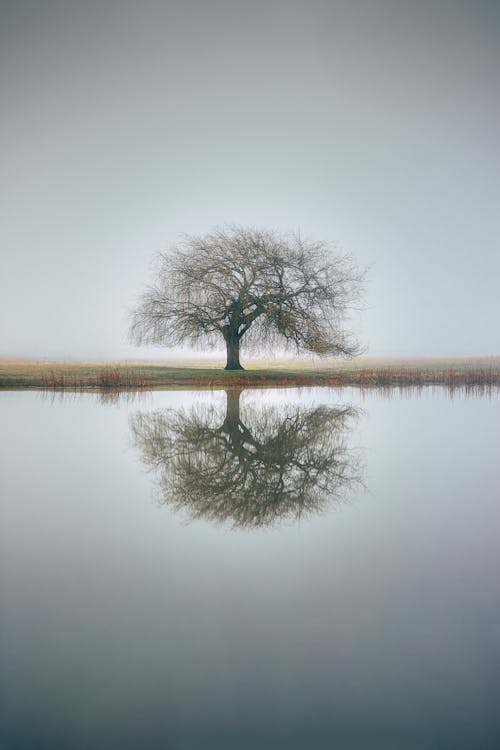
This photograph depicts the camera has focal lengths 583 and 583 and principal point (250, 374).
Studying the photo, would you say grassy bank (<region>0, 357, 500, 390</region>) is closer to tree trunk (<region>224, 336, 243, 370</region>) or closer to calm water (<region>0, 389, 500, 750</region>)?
tree trunk (<region>224, 336, 243, 370</region>)

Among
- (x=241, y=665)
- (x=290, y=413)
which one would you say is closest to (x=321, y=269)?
(x=290, y=413)

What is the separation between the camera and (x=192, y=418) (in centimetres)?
1188

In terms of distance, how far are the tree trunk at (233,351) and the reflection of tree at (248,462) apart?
579 inches

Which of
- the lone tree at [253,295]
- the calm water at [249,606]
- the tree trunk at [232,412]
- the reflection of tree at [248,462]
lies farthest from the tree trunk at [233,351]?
the calm water at [249,606]

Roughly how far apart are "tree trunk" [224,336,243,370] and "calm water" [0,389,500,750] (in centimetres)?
2002

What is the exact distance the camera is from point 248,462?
712 centimetres

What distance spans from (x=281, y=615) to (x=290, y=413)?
33.3 ft

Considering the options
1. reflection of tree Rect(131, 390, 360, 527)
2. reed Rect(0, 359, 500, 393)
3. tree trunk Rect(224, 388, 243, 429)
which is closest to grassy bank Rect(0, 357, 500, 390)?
reed Rect(0, 359, 500, 393)

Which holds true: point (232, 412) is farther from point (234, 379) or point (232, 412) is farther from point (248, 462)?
point (234, 379)

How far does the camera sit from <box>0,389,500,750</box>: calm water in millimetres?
2189

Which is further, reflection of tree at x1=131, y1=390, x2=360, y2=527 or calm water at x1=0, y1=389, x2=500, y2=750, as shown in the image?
reflection of tree at x1=131, y1=390, x2=360, y2=527

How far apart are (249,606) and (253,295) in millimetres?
23583

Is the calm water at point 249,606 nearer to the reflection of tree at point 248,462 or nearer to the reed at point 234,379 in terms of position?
the reflection of tree at point 248,462

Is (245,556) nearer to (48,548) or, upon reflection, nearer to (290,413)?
(48,548)
